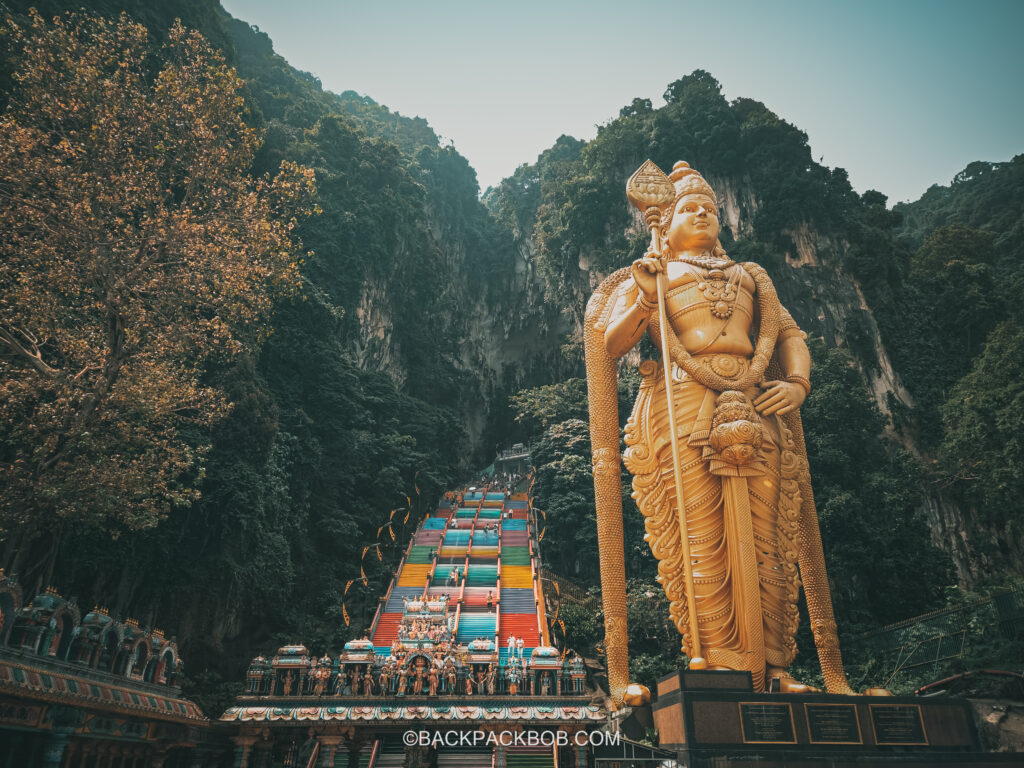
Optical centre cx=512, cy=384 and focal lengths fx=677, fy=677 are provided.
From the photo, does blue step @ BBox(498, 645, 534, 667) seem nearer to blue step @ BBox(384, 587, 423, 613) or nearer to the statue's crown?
blue step @ BBox(384, 587, 423, 613)

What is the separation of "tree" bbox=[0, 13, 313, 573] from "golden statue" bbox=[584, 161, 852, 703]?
518cm

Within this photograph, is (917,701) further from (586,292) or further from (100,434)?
(586,292)

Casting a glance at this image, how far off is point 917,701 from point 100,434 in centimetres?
844

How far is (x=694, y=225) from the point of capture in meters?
6.82

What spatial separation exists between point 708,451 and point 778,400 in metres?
0.83

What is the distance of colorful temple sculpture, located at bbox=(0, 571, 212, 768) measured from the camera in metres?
4.59

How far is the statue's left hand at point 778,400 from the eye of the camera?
600 cm

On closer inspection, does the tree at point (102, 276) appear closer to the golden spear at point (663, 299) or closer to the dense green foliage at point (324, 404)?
the dense green foliage at point (324, 404)

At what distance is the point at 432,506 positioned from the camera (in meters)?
20.8

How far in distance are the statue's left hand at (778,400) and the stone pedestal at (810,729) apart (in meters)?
2.43

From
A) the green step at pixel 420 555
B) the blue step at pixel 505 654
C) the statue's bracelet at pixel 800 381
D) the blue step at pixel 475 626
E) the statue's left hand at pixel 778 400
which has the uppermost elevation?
the green step at pixel 420 555

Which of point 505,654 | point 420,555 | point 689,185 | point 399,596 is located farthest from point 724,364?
point 420,555

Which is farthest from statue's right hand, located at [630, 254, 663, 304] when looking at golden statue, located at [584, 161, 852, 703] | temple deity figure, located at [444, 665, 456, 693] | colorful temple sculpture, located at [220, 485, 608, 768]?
temple deity figure, located at [444, 665, 456, 693]

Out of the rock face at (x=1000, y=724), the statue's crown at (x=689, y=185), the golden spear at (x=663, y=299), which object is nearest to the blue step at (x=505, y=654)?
the golden spear at (x=663, y=299)
